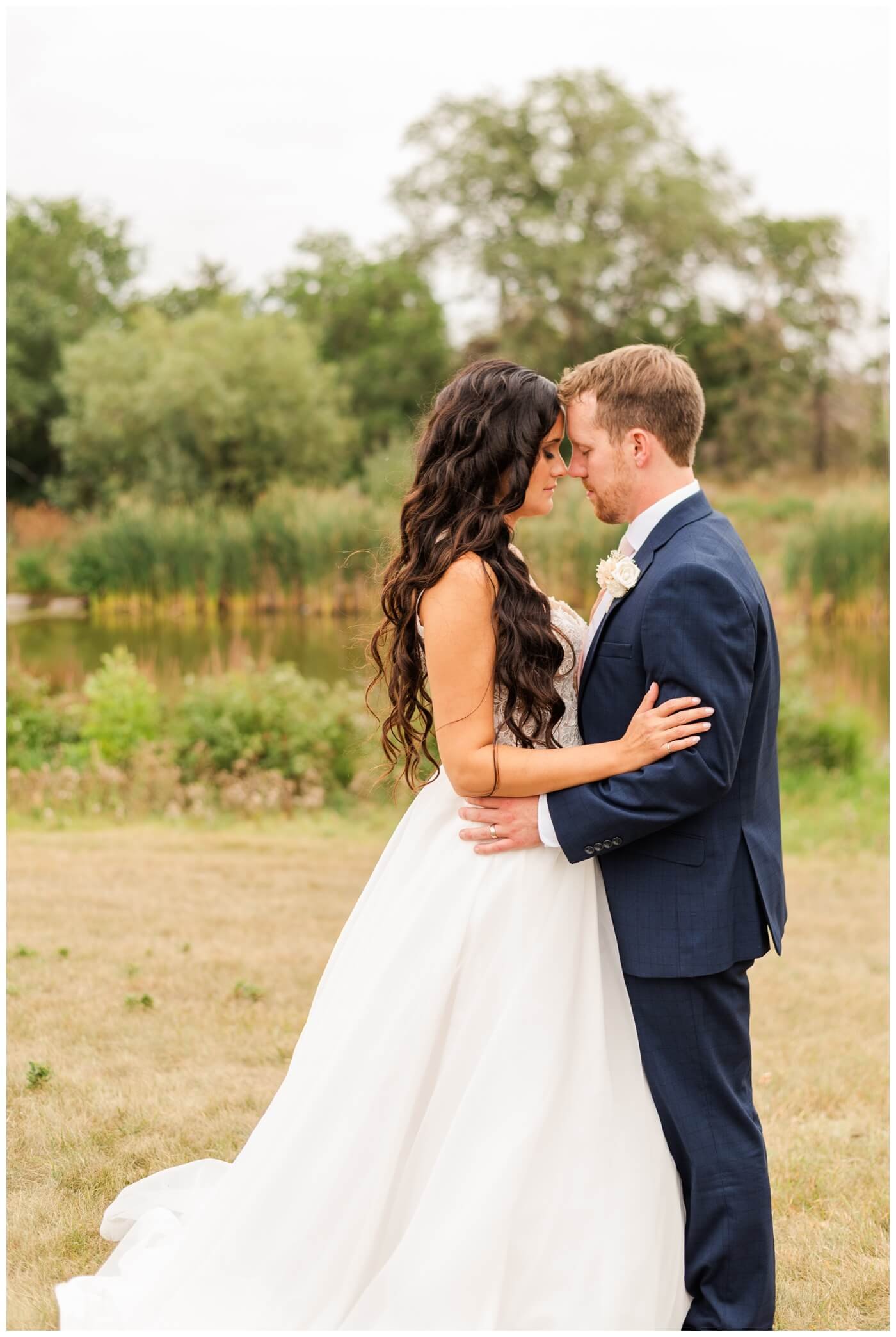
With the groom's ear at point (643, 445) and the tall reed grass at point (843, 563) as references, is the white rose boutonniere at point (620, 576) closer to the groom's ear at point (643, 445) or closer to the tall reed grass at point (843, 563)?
→ the groom's ear at point (643, 445)

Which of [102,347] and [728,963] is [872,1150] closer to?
[728,963]

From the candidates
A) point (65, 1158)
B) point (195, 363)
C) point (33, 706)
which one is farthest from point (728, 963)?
point (195, 363)

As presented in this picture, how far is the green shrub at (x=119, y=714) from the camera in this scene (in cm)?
1016

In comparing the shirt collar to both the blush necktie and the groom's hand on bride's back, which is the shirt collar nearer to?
the blush necktie

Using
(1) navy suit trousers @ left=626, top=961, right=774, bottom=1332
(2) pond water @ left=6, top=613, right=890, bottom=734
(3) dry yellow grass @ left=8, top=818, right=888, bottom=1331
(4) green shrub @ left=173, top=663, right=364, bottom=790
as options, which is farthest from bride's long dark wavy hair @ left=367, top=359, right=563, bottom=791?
(2) pond water @ left=6, top=613, right=890, bottom=734

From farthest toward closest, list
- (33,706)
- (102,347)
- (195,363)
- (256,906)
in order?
(102,347), (195,363), (33,706), (256,906)

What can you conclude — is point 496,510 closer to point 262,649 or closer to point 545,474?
point 545,474

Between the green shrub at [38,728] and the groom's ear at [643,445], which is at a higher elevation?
the groom's ear at [643,445]

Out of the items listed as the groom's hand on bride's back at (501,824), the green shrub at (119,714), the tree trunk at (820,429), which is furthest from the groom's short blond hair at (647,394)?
the tree trunk at (820,429)

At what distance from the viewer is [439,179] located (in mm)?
26938

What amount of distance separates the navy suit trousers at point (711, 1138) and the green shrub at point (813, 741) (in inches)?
315

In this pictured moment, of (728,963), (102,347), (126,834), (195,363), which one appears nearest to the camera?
(728,963)

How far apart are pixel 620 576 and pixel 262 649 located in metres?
11.6

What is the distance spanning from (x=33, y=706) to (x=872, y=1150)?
8.29 meters
